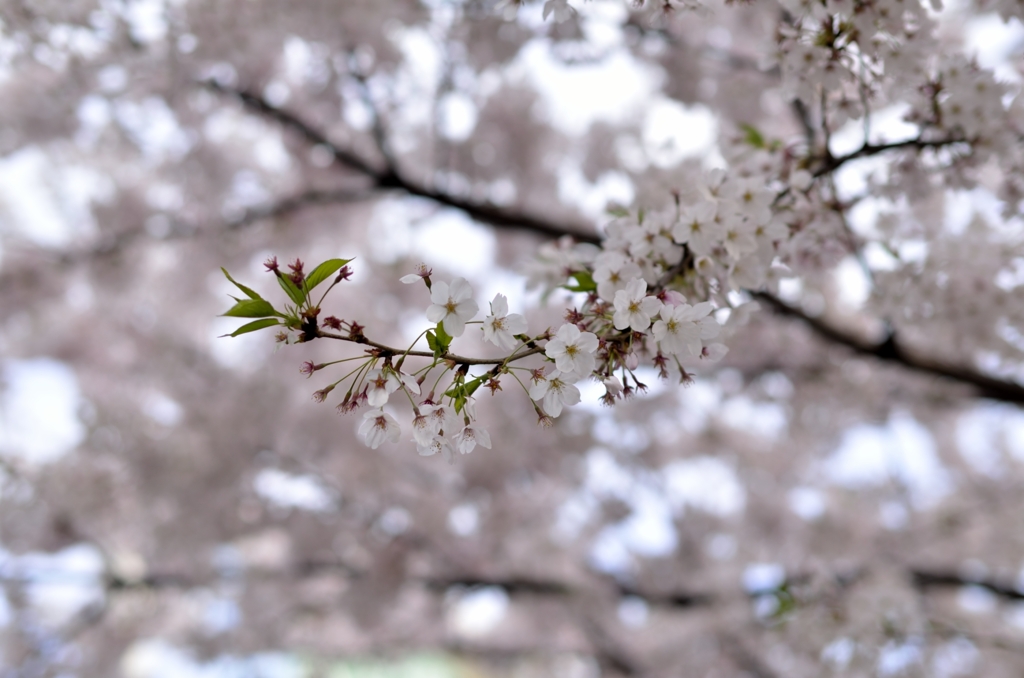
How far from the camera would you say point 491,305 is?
1000 mm

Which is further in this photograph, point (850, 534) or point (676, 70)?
point (850, 534)

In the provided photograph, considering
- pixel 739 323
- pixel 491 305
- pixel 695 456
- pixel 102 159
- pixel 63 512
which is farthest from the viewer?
pixel 695 456

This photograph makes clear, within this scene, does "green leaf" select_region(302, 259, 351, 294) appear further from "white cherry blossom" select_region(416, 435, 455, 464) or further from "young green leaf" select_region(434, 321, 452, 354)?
"white cherry blossom" select_region(416, 435, 455, 464)

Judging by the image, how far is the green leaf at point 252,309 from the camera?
0.94 meters

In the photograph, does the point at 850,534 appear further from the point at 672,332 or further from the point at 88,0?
the point at 88,0

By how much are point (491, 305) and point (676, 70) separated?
3488mm

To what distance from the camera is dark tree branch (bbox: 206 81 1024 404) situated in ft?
9.53

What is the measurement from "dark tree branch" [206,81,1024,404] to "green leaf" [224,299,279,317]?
5.69 feet


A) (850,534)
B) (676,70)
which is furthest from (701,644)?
(676,70)

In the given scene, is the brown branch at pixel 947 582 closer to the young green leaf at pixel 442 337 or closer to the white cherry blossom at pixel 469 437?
the white cherry blossom at pixel 469 437

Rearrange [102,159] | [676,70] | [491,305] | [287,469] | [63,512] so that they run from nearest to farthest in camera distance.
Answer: [491,305] < [676,70] < [63,512] < [287,469] < [102,159]

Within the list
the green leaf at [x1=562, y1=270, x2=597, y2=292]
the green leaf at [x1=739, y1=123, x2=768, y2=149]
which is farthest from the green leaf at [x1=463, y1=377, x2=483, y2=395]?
the green leaf at [x1=739, y1=123, x2=768, y2=149]

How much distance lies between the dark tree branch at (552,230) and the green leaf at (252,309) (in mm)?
1733

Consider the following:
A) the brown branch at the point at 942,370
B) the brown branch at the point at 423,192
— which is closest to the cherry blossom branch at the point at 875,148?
the brown branch at the point at 942,370
